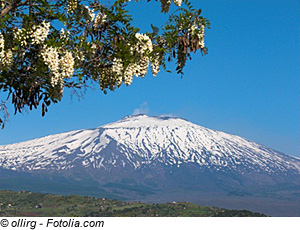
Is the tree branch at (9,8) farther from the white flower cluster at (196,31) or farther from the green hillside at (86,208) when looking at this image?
the green hillside at (86,208)

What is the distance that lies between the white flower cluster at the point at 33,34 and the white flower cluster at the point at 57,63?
0.89ft

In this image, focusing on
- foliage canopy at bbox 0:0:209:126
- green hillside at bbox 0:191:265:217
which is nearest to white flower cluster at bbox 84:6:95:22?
foliage canopy at bbox 0:0:209:126

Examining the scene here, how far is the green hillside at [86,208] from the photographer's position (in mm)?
48062

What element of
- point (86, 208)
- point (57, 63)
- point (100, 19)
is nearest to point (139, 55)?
point (100, 19)

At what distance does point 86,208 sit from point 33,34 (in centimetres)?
4914

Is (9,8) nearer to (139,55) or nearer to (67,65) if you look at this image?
(67,65)

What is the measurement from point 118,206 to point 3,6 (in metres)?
46.7

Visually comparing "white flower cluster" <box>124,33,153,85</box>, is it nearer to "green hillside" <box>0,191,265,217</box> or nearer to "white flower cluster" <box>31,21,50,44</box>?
"white flower cluster" <box>31,21,50,44</box>

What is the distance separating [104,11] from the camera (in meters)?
12.4

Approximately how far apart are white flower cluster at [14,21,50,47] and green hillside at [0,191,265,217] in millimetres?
36420

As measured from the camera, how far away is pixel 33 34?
11.0 meters
